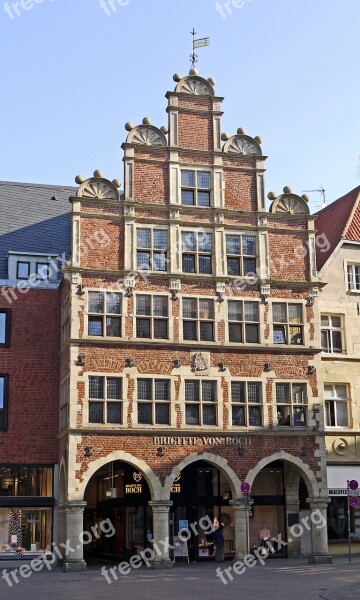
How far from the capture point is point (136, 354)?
32625 mm

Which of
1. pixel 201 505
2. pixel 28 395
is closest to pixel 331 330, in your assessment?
pixel 201 505

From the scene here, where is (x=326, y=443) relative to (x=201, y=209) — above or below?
below

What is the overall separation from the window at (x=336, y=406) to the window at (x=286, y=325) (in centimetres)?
318

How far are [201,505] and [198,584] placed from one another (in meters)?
9.18

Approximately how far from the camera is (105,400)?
31.9 metres

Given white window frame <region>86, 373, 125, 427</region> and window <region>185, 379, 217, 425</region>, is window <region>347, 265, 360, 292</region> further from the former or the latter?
white window frame <region>86, 373, 125, 427</region>

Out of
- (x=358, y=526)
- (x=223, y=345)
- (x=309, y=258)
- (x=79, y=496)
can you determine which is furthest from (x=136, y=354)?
(x=358, y=526)

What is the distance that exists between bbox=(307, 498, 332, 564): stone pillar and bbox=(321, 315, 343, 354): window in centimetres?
688

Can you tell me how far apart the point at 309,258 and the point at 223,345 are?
5.63 meters

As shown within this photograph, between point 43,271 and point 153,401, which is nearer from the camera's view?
point 153,401

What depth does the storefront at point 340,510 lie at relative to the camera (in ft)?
116

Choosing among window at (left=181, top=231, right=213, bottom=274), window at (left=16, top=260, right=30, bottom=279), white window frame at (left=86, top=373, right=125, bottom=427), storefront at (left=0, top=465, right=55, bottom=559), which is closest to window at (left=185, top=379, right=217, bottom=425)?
white window frame at (left=86, top=373, right=125, bottom=427)

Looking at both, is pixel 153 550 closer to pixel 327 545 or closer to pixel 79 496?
pixel 79 496

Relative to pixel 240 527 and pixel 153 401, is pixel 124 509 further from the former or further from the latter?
pixel 153 401
